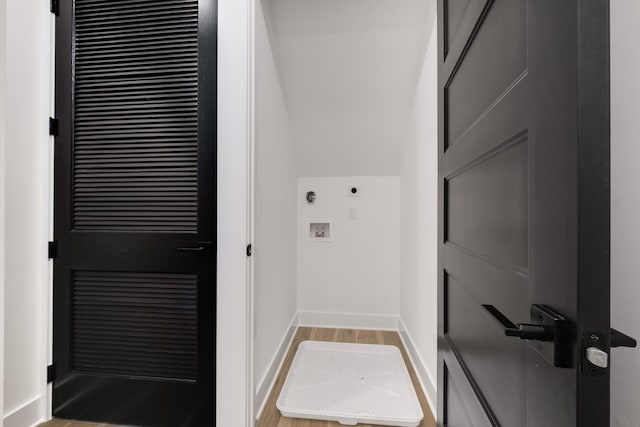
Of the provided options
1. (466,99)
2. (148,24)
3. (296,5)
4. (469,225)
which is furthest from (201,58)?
(469,225)

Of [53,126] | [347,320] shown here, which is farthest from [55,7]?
[347,320]

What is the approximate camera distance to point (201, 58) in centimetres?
133

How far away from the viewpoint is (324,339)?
91.5 inches

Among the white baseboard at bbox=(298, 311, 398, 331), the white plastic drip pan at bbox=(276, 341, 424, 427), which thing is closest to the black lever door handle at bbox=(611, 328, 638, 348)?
the white plastic drip pan at bbox=(276, 341, 424, 427)

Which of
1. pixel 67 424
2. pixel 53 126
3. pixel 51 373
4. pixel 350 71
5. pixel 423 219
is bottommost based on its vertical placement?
pixel 67 424

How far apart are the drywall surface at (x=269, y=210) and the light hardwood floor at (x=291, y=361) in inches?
6.4

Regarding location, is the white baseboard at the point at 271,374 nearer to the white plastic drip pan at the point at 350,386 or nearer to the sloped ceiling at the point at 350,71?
the white plastic drip pan at the point at 350,386

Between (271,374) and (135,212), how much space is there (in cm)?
123

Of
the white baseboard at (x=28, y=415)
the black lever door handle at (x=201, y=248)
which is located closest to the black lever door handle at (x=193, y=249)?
the black lever door handle at (x=201, y=248)

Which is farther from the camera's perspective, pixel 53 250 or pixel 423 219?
pixel 423 219

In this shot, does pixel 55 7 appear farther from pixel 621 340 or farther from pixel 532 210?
pixel 621 340

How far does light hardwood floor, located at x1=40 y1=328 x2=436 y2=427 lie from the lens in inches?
55.1

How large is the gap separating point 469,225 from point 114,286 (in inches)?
65.7

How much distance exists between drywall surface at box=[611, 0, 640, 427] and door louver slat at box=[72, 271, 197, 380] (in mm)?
1478
